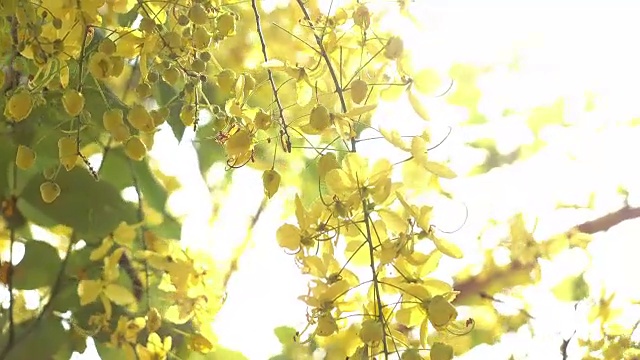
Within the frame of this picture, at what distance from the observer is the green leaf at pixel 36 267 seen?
0.65m

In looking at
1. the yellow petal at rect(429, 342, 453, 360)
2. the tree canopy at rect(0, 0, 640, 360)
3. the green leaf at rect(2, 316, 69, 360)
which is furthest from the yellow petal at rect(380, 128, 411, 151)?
the green leaf at rect(2, 316, 69, 360)

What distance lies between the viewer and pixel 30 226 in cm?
66

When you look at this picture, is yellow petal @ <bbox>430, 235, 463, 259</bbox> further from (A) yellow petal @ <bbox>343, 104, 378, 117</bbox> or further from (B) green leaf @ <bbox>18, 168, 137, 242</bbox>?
(B) green leaf @ <bbox>18, 168, 137, 242</bbox>

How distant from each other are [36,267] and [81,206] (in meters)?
0.07

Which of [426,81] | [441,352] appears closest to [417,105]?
[426,81]

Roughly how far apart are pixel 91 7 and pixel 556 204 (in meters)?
0.50

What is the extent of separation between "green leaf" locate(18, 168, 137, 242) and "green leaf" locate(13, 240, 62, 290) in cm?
2

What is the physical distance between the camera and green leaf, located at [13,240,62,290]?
646mm

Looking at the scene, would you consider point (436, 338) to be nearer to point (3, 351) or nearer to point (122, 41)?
point (122, 41)

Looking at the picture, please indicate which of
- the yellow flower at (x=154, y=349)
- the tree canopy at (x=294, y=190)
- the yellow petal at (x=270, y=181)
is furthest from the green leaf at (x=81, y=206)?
the yellow petal at (x=270, y=181)

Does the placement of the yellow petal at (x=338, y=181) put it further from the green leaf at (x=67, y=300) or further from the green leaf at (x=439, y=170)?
the green leaf at (x=67, y=300)

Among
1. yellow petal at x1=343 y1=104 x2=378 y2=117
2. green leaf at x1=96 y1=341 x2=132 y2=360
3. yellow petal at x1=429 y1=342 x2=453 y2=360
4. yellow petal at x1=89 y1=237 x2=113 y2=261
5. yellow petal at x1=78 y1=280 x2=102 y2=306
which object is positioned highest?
yellow petal at x1=89 y1=237 x2=113 y2=261

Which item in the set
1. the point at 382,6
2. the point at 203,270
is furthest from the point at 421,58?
the point at 203,270

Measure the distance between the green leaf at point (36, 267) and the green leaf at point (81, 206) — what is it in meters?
0.02
